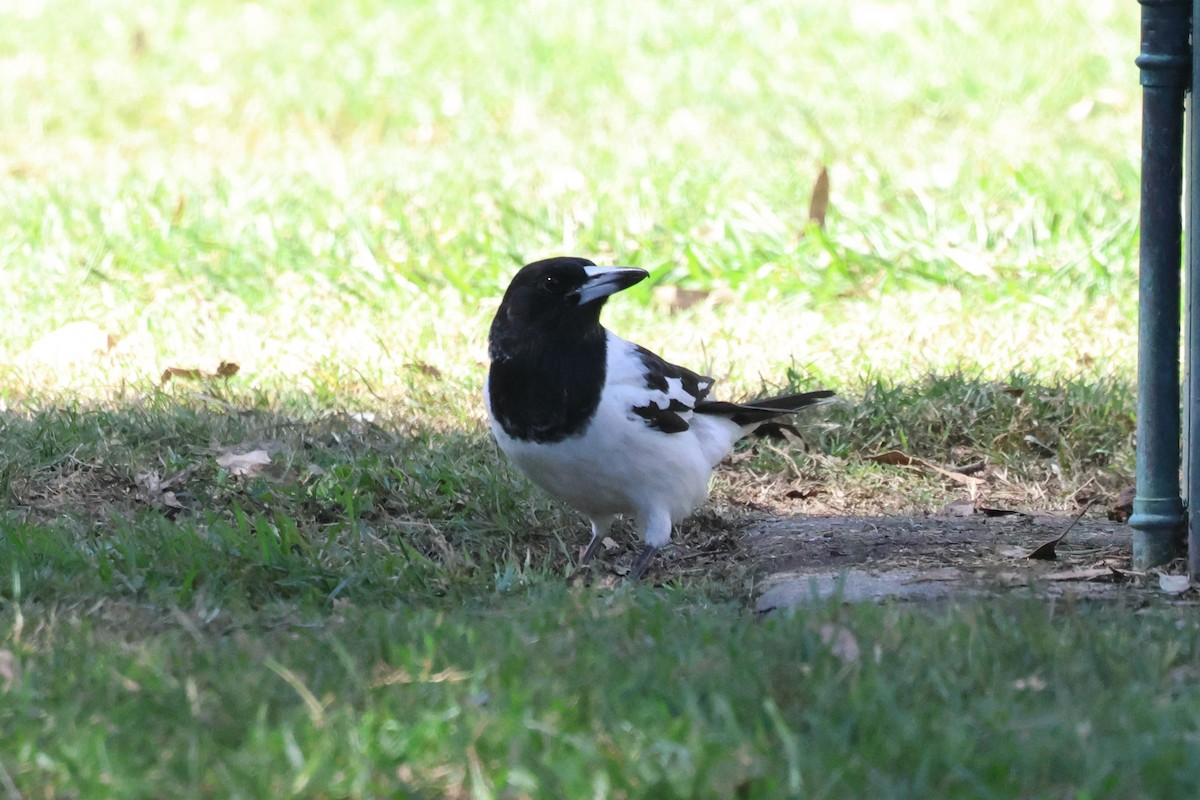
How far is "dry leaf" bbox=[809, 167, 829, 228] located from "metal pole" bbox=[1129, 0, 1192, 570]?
3.76 meters

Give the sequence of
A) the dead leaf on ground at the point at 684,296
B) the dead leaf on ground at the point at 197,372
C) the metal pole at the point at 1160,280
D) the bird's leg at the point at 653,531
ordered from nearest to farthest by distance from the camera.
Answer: the metal pole at the point at 1160,280, the bird's leg at the point at 653,531, the dead leaf on ground at the point at 197,372, the dead leaf on ground at the point at 684,296

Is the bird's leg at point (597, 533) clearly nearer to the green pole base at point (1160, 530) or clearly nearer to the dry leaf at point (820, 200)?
the green pole base at point (1160, 530)

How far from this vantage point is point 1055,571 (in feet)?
12.7

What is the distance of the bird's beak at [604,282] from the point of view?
441 centimetres

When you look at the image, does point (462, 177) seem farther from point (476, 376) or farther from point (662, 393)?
point (662, 393)

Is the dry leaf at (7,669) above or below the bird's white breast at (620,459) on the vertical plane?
above

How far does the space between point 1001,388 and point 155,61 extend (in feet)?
24.1

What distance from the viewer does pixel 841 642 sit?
2969 millimetres

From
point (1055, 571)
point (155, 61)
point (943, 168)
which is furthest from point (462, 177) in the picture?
point (1055, 571)

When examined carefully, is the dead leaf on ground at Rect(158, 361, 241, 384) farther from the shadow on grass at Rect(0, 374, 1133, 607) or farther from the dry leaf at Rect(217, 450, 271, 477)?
the dry leaf at Rect(217, 450, 271, 477)

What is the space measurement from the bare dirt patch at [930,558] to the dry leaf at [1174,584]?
0.03 meters

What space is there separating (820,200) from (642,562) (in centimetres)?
368

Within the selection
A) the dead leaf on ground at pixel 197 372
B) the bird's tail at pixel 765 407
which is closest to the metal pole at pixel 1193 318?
the bird's tail at pixel 765 407

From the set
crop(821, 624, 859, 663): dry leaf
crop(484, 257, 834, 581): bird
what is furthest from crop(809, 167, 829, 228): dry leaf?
crop(821, 624, 859, 663): dry leaf
